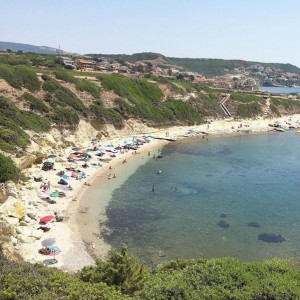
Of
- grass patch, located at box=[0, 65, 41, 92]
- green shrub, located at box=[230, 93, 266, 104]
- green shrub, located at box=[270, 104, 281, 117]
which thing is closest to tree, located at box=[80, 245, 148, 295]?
grass patch, located at box=[0, 65, 41, 92]

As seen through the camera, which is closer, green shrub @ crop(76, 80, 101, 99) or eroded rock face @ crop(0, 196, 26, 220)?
eroded rock face @ crop(0, 196, 26, 220)

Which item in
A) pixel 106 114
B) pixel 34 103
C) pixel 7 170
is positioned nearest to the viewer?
pixel 7 170

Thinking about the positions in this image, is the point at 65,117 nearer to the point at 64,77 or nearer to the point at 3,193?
the point at 64,77

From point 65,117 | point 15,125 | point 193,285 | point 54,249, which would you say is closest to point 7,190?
point 54,249

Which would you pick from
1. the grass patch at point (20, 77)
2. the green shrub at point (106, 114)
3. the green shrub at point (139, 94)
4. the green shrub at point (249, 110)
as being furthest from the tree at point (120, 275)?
the green shrub at point (249, 110)

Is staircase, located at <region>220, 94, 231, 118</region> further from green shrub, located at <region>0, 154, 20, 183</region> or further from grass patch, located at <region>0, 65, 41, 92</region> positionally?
green shrub, located at <region>0, 154, 20, 183</region>
